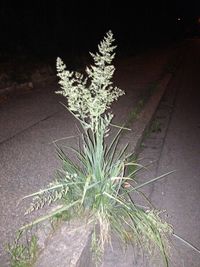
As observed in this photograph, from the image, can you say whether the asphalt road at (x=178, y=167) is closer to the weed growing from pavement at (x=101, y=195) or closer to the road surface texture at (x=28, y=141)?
the weed growing from pavement at (x=101, y=195)

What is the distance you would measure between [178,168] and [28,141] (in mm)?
2476

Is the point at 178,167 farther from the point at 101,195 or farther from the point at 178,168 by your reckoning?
the point at 101,195

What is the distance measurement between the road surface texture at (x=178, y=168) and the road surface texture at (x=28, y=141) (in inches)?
36.5

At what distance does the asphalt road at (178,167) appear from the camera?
372cm

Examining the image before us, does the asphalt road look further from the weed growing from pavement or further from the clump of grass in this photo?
the clump of grass

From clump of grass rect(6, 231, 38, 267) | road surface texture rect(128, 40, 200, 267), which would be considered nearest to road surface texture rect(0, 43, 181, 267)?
clump of grass rect(6, 231, 38, 267)

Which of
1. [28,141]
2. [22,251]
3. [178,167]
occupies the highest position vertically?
[22,251]

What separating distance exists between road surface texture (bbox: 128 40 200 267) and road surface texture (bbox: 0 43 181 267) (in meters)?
0.93

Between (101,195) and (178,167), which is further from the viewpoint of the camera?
(178,167)

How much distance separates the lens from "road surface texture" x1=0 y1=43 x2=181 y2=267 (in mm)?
3705

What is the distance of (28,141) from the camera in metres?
5.89

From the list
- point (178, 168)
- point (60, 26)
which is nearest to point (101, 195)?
point (178, 168)

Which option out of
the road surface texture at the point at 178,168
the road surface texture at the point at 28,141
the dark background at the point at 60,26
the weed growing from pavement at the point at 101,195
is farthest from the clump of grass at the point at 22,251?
the dark background at the point at 60,26

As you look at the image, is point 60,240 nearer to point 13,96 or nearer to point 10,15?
point 13,96
